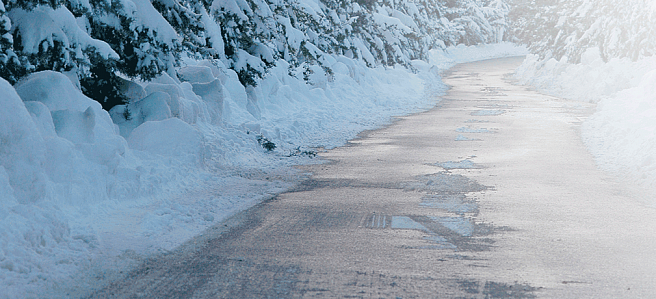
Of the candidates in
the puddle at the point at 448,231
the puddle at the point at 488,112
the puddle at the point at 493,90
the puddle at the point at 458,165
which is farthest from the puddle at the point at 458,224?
the puddle at the point at 493,90

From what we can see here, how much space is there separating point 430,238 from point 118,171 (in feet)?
11.9

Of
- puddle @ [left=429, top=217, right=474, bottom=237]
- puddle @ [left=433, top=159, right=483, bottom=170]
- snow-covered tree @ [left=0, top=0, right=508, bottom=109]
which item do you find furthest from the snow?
puddle @ [left=433, top=159, right=483, bottom=170]

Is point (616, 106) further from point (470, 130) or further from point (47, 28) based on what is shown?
point (47, 28)

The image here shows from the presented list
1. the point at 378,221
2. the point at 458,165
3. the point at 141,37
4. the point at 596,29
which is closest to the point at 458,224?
the point at 378,221

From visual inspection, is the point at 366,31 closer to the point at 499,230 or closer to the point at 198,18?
the point at 198,18

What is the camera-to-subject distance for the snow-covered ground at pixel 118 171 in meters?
5.21

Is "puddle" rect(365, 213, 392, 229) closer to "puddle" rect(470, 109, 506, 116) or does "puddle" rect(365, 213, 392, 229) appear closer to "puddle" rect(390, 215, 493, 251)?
"puddle" rect(390, 215, 493, 251)

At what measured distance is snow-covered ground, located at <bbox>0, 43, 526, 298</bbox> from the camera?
5.21 metres

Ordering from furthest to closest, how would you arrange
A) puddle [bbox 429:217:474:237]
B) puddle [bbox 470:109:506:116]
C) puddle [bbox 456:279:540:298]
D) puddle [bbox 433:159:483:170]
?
puddle [bbox 470:109:506:116], puddle [bbox 433:159:483:170], puddle [bbox 429:217:474:237], puddle [bbox 456:279:540:298]

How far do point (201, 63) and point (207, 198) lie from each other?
Result: 321 inches

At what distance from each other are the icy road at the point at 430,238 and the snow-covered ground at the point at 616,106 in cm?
45

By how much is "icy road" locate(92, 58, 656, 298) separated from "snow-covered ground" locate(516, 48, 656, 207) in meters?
0.45

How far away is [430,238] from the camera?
603 centimetres

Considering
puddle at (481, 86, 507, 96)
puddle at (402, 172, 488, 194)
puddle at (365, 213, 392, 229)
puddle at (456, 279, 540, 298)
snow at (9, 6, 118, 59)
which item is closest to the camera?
puddle at (456, 279, 540, 298)
